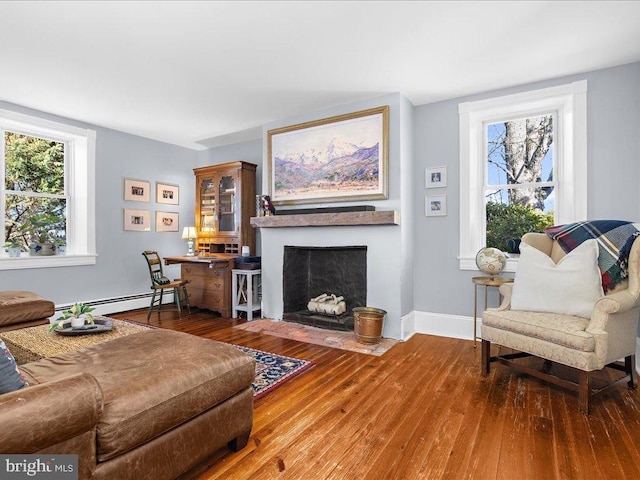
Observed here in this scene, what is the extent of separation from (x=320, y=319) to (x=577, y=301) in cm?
246

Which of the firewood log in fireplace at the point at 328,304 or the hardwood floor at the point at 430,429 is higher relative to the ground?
the firewood log in fireplace at the point at 328,304

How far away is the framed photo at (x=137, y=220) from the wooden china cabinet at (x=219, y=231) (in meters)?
0.73

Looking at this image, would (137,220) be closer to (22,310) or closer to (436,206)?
(22,310)

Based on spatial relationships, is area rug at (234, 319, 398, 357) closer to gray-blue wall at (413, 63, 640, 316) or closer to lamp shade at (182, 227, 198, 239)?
gray-blue wall at (413, 63, 640, 316)

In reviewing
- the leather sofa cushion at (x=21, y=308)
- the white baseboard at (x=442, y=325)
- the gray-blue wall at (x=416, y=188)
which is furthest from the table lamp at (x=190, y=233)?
the white baseboard at (x=442, y=325)

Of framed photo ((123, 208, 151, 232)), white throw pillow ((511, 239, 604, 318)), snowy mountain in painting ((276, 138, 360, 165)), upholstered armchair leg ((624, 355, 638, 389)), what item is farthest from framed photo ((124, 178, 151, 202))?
upholstered armchair leg ((624, 355, 638, 389))

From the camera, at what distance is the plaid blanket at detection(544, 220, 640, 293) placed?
2436 mm

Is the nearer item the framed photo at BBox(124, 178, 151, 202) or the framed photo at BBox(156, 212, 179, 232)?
the framed photo at BBox(124, 178, 151, 202)

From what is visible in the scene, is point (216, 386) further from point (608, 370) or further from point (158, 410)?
point (608, 370)

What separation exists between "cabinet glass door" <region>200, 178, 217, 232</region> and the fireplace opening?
5.49ft

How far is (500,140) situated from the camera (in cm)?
375

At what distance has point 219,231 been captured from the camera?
5277 millimetres

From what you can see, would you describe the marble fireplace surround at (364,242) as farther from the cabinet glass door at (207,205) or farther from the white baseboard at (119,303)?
the white baseboard at (119,303)

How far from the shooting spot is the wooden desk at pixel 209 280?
463 centimetres
